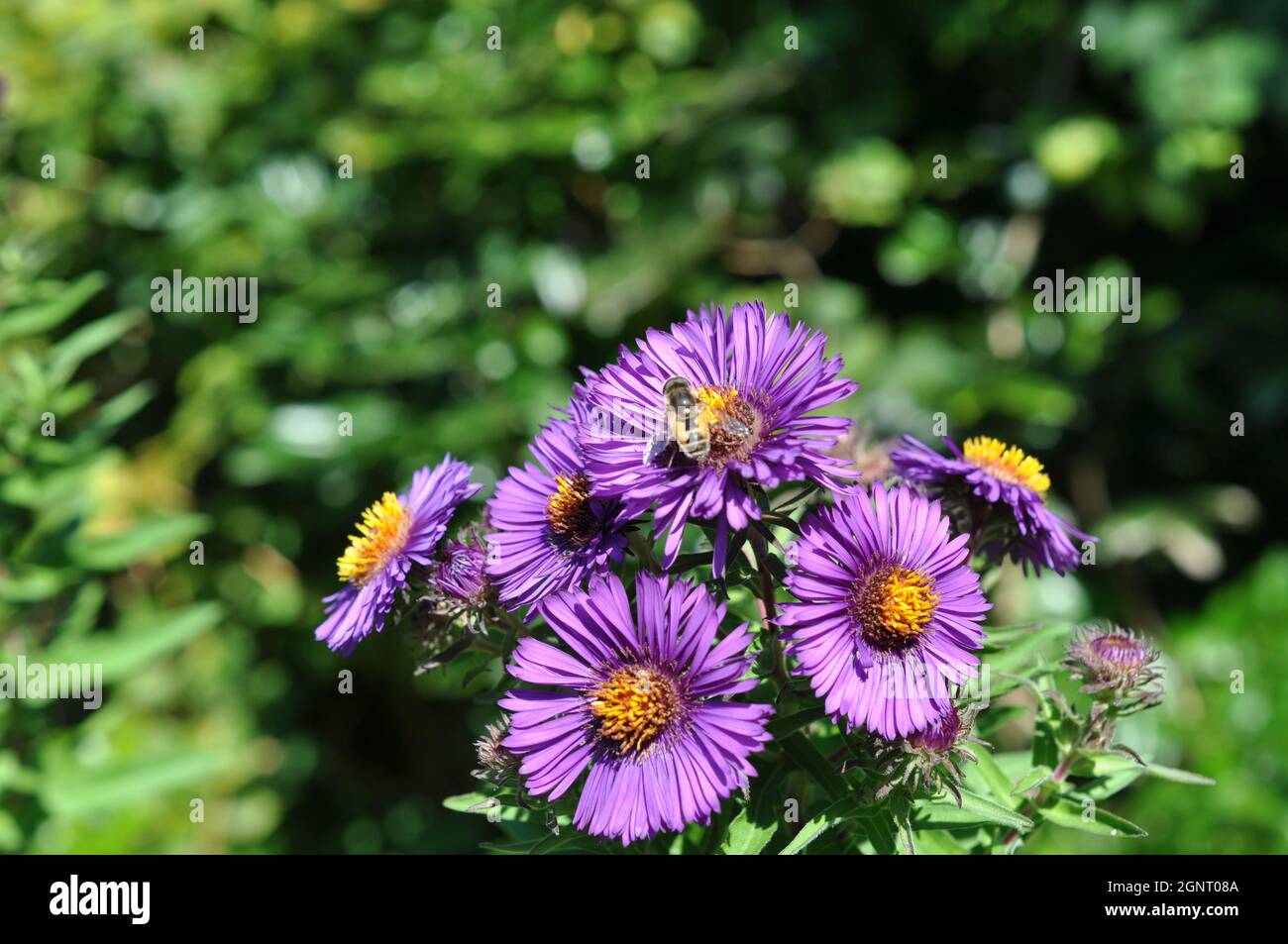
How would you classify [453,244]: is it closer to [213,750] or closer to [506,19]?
[506,19]

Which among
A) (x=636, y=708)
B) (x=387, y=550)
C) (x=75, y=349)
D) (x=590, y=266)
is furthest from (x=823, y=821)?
(x=590, y=266)

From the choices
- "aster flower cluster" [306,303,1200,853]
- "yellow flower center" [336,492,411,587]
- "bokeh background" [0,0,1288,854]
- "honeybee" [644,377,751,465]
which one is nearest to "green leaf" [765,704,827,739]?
"aster flower cluster" [306,303,1200,853]

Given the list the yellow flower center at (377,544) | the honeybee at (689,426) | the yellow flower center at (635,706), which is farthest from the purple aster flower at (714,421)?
the yellow flower center at (377,544)

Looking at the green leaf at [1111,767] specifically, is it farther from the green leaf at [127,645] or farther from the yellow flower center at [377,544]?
the green leaf at [127,645]

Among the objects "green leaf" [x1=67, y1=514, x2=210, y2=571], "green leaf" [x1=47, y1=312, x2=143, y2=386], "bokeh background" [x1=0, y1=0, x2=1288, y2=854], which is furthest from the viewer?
"bokeh background" [x1=0, y1=0, x2=1288, y2=854]

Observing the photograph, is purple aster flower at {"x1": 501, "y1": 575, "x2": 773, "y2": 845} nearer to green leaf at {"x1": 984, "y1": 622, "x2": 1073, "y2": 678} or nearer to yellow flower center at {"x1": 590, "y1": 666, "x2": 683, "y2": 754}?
yellow flower center at {"x1": 590, "y1": 666, "x2": 683, "y2": 754}
